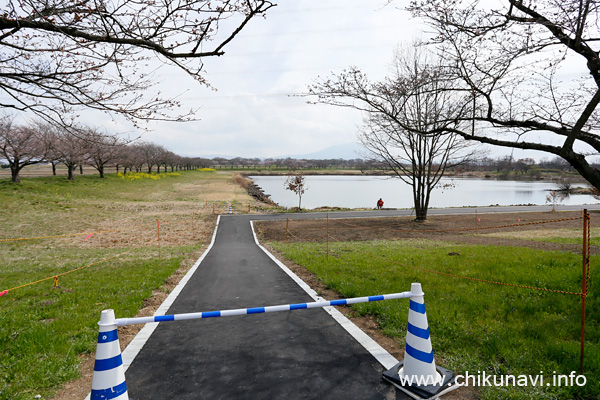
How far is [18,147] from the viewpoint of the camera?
36.0 m

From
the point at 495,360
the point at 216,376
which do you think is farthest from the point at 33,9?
the point at 495,360

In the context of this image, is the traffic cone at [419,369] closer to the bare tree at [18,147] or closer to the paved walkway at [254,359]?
the paved walkway at [254,359]

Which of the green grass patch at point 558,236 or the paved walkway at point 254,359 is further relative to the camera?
the green grass patch at point 558,236

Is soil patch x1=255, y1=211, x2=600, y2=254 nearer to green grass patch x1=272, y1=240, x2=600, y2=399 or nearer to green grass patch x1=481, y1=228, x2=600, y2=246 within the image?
green grass patch x1=481, y1=228, x2=600, y2=246

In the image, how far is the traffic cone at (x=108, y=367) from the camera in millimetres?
2850

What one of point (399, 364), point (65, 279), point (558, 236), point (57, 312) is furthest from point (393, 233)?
point (57, 312)

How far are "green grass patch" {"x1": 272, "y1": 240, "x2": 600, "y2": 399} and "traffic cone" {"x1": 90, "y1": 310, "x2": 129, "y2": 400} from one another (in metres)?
3.34

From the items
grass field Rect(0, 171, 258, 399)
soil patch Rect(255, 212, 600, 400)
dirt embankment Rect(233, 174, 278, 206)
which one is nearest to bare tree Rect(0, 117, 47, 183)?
grass field Rect(0, 171, 258, 399)

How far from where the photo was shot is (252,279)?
323 inches

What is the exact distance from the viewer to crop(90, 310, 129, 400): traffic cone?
285 cm

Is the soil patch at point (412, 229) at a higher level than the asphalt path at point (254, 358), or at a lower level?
lower

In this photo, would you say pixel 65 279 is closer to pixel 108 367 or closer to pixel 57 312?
pixel 57 312

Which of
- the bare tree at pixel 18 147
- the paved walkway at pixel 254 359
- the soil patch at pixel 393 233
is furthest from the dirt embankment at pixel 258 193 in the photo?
the paved walkway at pixel 254 359

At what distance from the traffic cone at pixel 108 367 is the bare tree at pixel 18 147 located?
1698 inches
